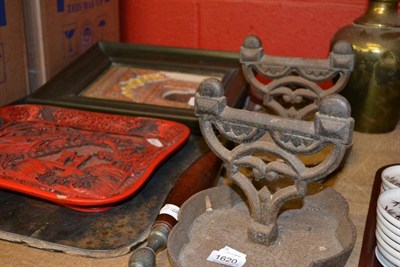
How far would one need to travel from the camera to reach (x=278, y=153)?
23.7 inches

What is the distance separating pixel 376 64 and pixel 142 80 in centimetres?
56

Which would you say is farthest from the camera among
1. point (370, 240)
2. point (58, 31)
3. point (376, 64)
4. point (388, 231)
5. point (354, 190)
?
point (58, 31)

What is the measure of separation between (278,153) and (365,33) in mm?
603

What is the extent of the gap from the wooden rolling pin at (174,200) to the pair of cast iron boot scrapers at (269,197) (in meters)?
0.02

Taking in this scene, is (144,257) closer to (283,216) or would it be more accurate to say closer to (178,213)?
(178,213)

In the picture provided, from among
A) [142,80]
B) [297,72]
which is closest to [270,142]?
[297,72]

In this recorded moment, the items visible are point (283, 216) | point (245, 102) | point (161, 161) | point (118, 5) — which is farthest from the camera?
point (118, 5)

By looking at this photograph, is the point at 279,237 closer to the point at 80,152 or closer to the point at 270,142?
the point at 270,142

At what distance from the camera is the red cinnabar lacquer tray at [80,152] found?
29.6 inches

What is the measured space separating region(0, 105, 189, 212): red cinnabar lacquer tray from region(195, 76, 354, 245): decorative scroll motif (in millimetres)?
205

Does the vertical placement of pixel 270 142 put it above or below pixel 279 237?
above

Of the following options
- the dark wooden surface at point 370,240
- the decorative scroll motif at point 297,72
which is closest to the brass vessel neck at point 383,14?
the decorative scroll motif at point 297,72

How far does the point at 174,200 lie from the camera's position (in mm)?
712

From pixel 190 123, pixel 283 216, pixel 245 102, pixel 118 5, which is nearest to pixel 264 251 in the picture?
pixel 283 216
